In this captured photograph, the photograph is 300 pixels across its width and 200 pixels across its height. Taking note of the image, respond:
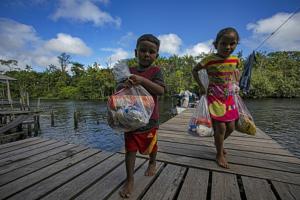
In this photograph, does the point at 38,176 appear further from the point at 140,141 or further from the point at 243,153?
the point at 243,153

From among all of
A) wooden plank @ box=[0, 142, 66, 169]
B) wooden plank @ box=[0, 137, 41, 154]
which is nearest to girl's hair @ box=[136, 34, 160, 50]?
wooden plank @ box=[0, 142, 66, 169]

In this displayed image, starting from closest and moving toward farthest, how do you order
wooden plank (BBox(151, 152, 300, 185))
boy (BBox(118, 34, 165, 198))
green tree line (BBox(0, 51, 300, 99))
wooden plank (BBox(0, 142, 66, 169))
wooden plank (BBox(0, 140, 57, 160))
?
boy (BBox(118, 34, 165, 198)) < wooden plank (BBox(151, 152, 300, 185)) < wooden plank (BBox(0, 142, 66, 169)) < wooden plank (BBox(0, 140, 57, 160)) < green tree line (BBox(0, 51, 300, 99))

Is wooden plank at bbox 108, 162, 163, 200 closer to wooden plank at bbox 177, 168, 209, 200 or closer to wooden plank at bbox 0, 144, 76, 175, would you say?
wooden plank at bbox 177, 168, 209, 200

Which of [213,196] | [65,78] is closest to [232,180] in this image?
[213,196]

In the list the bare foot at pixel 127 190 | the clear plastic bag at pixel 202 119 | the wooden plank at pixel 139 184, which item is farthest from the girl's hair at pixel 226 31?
the bare foot at pixel 127 190

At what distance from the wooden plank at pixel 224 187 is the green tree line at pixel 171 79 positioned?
85.7ft

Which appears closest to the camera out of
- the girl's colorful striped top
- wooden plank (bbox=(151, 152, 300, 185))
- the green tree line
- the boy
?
the boy

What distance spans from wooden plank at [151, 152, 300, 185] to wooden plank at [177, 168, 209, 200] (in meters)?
0.18

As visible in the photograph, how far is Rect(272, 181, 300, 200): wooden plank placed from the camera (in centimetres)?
177

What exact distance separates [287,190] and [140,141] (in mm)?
1505

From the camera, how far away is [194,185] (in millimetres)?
1961

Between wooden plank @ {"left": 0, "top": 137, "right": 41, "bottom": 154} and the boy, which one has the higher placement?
the boy

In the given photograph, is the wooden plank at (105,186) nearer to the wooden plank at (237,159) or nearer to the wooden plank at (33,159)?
the wooden plank at (237,159)

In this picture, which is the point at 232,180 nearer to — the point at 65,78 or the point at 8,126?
the point at 8,126
